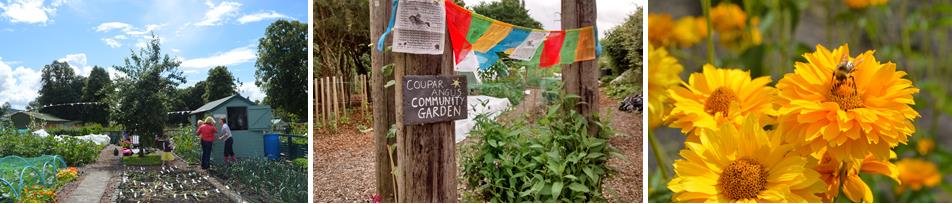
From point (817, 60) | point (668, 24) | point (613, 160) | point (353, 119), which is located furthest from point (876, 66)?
point (353, 119)

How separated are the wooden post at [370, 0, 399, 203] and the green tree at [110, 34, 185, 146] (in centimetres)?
56

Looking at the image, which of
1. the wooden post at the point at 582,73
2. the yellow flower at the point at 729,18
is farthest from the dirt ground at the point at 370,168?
the yellow flower at the point at 729,18

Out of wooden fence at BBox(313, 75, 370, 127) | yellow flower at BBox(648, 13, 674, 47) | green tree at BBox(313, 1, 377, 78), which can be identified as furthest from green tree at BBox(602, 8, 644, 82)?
yellow flower at BBox(648, 13, 674, 47)

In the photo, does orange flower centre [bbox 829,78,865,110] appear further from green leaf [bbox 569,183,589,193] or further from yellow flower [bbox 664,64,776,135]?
green leaf [bbox 569,183,589,193]

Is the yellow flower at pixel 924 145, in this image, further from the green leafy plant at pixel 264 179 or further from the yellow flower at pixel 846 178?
the green leafy plant at pixel 264 179

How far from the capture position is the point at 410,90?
1.48 m

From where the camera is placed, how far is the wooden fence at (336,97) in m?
3.25

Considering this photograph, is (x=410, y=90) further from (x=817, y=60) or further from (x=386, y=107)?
(x=817, y=60)

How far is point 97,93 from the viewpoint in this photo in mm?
1959

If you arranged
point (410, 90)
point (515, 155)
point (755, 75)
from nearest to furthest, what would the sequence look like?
point (755, 75), point (410, 90), point (515, 155)

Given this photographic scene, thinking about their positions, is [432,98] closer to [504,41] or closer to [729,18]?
[504,41]

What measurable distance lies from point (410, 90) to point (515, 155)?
94 centimetres

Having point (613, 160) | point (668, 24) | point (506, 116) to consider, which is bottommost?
point (613, 160)

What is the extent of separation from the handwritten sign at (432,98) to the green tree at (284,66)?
2.31ft
